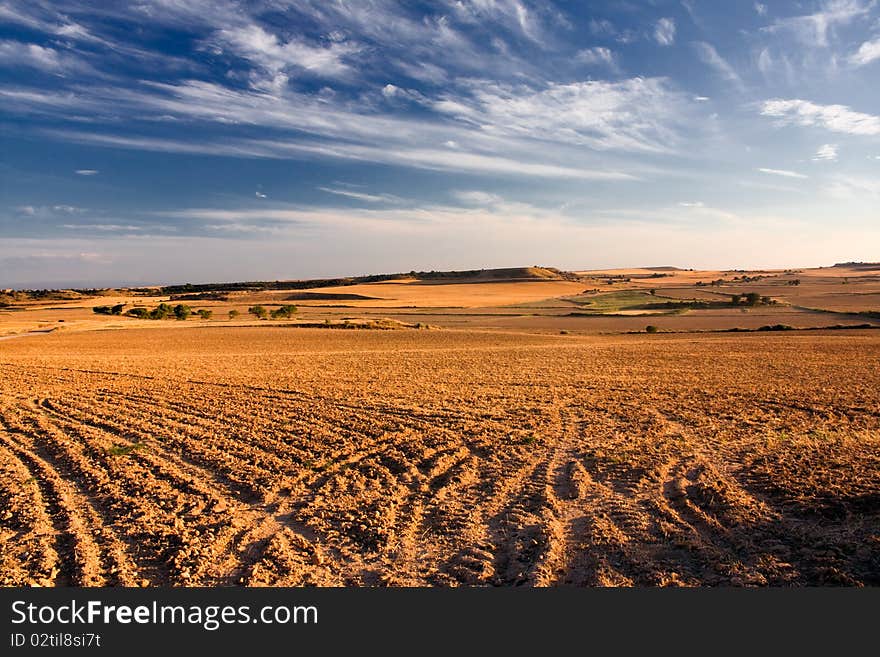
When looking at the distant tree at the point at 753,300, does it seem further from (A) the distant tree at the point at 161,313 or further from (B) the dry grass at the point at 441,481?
(A) the distant tree at the point at 161,313

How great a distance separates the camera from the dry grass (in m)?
6.59

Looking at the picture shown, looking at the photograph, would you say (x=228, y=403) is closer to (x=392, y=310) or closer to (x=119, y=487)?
(x=119, y=487)

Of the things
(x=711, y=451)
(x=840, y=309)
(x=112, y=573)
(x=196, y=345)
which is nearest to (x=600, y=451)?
(x=711, y=451)

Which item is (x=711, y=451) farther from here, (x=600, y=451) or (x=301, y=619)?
(x=301, y=619)

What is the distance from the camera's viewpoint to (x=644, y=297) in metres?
113

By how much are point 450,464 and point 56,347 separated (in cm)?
3905

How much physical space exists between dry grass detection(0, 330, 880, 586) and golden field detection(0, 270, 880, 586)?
0.15 ft

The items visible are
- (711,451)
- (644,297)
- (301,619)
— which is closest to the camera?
(301,619)

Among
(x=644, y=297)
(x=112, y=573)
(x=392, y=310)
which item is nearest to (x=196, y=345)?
(x=112, y=573)

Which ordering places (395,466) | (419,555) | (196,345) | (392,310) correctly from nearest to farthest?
(419,555) → (395,466) → (196,345) → (392,310)

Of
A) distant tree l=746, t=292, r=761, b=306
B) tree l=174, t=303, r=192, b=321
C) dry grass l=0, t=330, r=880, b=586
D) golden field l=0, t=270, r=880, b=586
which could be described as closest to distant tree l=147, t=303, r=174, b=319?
tree l=174, t=303, r=192, b=321

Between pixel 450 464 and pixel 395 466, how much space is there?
3.53 feet

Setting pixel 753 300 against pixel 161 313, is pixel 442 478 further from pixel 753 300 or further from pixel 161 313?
pixel 753 300

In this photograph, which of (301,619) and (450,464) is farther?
(450,464)
